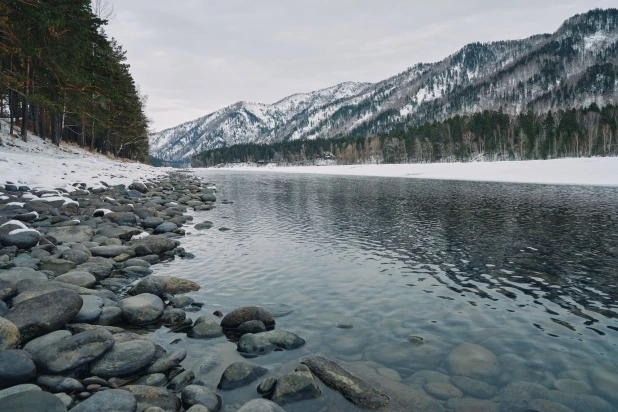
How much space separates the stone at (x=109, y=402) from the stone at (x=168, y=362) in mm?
1139

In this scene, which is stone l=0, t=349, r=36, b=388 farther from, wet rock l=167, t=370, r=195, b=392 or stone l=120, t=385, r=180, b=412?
wet rock l=167, t=370, r=195, b=392

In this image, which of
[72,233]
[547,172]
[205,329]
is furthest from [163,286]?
[547,172]

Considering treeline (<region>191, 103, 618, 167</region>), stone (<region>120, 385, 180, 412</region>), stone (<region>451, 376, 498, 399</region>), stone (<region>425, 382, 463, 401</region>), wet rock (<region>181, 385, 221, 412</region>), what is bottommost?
stone (<region>425, 382, 463, 401</region>)

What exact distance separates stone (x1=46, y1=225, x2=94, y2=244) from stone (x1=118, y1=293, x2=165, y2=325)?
6.59 m

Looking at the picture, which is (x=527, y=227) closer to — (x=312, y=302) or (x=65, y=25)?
(x=312, y=302)

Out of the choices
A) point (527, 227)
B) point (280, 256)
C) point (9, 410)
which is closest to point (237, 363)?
point (9, 410)

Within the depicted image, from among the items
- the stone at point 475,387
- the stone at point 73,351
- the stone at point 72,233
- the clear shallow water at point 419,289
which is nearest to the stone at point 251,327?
the clear shallow water at point 419,289

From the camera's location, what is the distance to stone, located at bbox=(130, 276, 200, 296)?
373 inches

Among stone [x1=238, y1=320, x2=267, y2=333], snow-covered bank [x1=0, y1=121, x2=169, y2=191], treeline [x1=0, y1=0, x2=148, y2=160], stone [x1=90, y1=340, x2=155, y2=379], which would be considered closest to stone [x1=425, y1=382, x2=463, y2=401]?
stone [x1=238, y1=320, x2=267, y2=333]

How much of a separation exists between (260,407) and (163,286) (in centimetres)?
607

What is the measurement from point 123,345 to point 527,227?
19.8m

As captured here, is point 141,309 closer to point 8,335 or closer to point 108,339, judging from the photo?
point 108,339

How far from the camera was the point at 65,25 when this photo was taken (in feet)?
79.2

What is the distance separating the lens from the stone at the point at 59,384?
5.05 m
